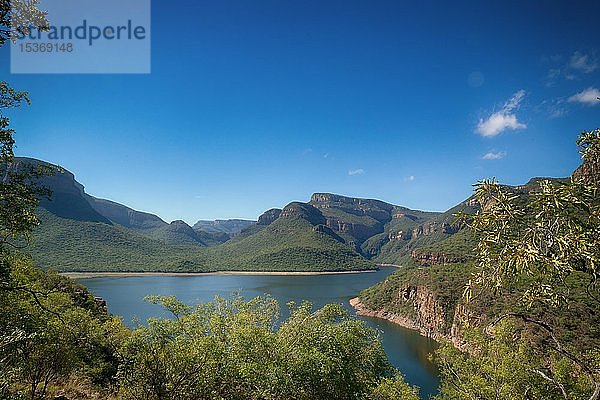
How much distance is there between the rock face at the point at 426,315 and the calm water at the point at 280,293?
201 cm

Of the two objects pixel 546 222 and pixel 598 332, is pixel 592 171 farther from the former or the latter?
pixel 598 332

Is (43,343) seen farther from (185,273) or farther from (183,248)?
(183,248)

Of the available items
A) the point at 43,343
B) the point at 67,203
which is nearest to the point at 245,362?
the point at 43,343

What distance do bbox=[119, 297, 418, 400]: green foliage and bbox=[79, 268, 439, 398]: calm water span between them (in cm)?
1799

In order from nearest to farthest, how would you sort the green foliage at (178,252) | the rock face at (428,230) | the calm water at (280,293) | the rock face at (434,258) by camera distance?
1. the calm water at (280,293)
2. the rock face at (434,258)
3. the green foliage at (178,252)
4. the rock face at (428,230)

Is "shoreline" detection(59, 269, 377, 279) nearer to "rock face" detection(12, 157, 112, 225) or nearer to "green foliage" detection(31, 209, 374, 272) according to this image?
"green foliage" detection(31, 209, 374, 272)

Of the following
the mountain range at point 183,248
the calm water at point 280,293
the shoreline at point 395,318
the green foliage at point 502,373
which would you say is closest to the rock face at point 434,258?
the mountain range at point 183,248

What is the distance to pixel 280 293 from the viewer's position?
3410 inches

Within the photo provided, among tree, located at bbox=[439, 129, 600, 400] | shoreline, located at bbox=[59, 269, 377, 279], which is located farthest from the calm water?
tree, located at bbox=[439, 129, 600, 400]

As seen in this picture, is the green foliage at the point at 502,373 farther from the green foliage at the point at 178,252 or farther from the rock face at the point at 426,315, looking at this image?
the green foliage at the point at 178,252

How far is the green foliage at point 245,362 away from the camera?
8945mm

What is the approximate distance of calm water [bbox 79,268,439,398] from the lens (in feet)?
133

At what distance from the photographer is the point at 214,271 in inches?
5094

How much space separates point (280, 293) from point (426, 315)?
4066cm
